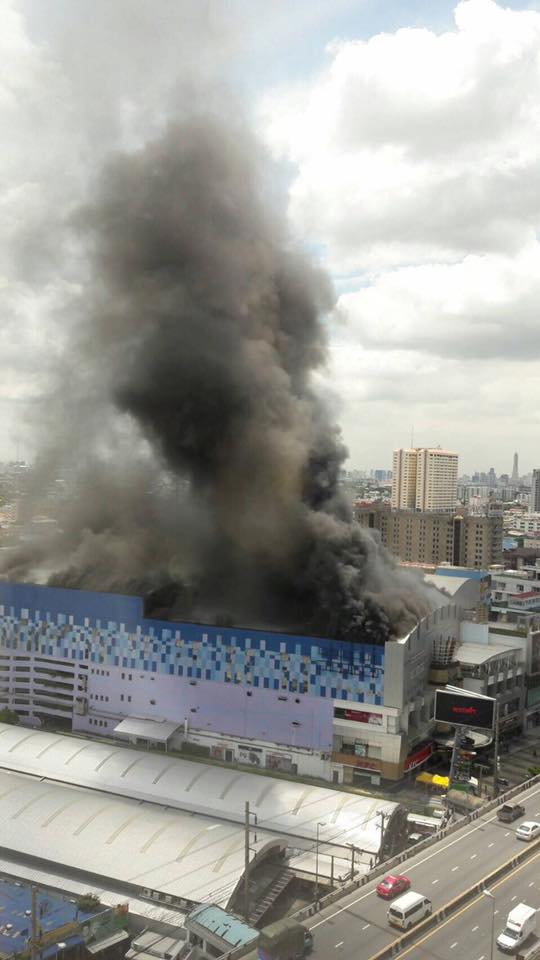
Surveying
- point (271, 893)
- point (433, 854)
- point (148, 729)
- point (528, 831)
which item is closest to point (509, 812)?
point (528, 831)

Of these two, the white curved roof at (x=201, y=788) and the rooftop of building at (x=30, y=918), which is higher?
the white curved roof at (x=201, y=788)

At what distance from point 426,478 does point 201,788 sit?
289 feet

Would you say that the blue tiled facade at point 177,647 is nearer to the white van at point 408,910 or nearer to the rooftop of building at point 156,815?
the rooftop of building at point 156,815

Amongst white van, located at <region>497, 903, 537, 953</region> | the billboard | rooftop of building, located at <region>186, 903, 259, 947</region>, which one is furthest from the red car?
the billboard

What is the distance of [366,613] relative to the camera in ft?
104

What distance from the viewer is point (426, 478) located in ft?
359

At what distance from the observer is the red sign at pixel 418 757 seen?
94.5 feet

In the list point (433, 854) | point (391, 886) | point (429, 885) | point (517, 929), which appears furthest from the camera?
point (433, 854)

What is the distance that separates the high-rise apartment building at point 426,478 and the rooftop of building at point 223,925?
92107mm

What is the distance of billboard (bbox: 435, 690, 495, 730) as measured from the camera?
88.2 ft

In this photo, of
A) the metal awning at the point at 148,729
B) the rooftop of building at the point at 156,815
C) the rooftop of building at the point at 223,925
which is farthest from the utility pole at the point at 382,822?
Answer: the metal awning at the point at 148,729

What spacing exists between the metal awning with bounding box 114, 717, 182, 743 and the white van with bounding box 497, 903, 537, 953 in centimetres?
1757

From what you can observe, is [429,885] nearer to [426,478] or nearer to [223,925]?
[223,925]

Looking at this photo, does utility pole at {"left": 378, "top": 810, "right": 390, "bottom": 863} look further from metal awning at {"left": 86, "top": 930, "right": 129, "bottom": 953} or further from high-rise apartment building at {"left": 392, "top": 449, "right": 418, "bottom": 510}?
high-rise apartment building at {"left": 392, "top": 449, "right": 418, "bottom": 510}
